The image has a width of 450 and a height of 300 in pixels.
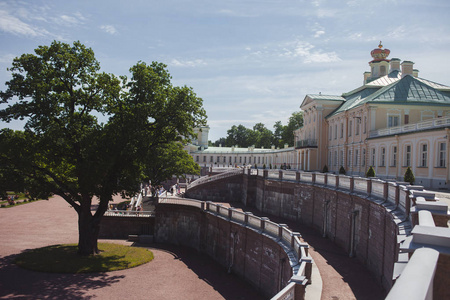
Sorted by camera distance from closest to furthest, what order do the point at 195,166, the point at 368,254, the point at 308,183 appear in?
the point at 368,254 → the point at 308,183 → the point at 195,166

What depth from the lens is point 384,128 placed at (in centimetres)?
3991

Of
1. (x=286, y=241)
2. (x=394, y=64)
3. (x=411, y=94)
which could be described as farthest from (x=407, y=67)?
(x=286, y=241)

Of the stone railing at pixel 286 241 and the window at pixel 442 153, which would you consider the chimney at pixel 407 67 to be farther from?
the stone railing at pixel 286 241

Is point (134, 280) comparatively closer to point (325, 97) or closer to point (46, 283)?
point (46, 283)

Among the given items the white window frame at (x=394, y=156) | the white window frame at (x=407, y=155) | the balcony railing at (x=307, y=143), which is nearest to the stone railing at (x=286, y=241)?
the white window frame at (x=407, y=155)

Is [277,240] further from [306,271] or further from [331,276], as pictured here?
[306,271]

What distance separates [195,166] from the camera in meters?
58.2

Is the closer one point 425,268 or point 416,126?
point 425,268

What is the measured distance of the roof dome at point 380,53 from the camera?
59.0m

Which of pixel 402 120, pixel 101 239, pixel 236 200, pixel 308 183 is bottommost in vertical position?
pixel 101 239

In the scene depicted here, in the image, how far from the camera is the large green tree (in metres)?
23.1

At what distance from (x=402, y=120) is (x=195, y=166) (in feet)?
95.6

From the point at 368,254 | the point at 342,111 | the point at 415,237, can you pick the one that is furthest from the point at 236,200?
the point at 415,237

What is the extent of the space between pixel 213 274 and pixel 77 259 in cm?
891
